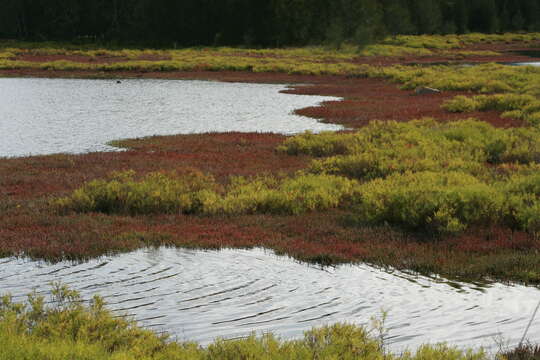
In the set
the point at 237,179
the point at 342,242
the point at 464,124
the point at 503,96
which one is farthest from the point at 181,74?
the point at 342,242

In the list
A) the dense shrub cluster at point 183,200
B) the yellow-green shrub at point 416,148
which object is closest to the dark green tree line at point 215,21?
the yellow-green shrub at point 416,148

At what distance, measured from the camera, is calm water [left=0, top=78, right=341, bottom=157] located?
80.8 feet

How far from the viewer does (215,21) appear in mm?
110625

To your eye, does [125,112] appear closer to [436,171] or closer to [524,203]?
[436,171]

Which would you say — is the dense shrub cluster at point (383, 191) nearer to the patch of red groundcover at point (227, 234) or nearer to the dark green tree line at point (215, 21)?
the patch of red groundcover at point (227, 234)

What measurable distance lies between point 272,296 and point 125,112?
2603cm

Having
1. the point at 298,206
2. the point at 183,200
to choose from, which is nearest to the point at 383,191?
the point at 298,206

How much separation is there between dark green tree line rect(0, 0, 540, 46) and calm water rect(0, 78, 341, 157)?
2184 inches

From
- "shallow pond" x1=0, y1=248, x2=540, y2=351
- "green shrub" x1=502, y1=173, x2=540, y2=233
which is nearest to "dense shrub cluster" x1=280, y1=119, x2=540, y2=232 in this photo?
"green shrub" x1=502, y1=173, x2=540, y2=233

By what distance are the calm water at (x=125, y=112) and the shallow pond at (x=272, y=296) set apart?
1264cm

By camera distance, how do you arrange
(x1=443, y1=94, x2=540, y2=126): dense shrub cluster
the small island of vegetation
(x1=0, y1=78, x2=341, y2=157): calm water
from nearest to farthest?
1. the small island of vegetation
2. (x1=0, y1=78, x2=341, y2=157): calm water
3. (x1=443, y1=94, x2=540, y2=126): dense shrub cluster

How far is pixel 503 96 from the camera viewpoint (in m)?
33.1

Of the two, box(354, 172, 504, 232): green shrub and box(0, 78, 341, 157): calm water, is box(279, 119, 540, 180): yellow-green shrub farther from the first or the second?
box(0, 78, 341, 157): calm water

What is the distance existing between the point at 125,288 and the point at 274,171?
30.1 feet
